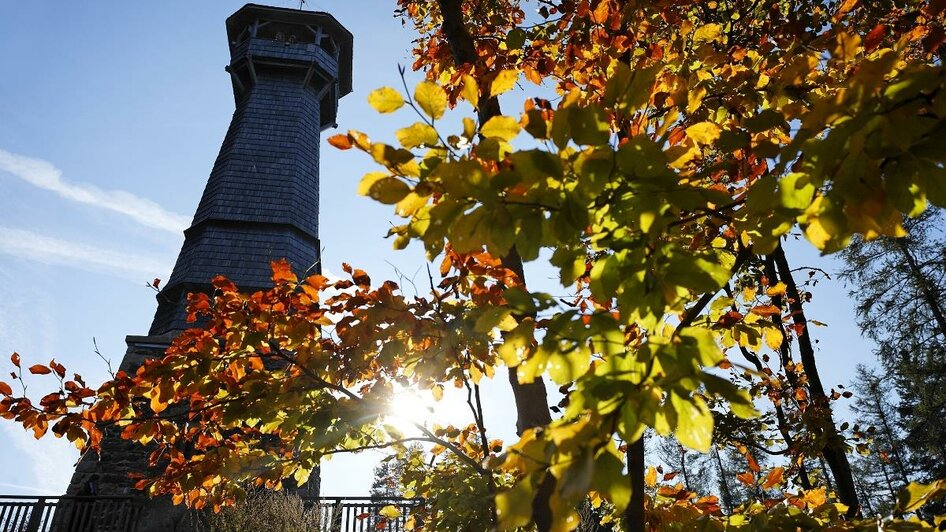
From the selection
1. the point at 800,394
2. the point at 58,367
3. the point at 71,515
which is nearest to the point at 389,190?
the point at 58,367

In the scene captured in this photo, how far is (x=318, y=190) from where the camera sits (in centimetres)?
1984

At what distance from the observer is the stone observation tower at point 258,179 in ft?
44.2

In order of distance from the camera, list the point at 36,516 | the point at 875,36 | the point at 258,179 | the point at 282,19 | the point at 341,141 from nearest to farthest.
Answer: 1. the point at 341,141
2. the point at 875,36
3. the point at 36,516
4. the point at 258,179
5. the point at 282,19

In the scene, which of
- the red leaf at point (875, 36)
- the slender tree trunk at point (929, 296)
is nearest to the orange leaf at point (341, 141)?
the red leaf at point (875, 36)

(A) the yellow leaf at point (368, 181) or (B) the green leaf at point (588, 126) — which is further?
(A) the yellow leaf at point (368, 181)

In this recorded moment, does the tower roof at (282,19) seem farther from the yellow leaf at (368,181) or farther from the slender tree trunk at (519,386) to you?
the yellow leaf at (368,181)

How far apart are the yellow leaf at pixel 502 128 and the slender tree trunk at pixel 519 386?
381 mm

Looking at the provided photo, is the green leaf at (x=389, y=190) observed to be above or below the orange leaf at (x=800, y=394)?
below

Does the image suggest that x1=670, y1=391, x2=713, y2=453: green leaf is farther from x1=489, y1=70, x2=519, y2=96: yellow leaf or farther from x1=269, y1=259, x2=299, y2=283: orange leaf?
x1=269, y1=259, x2=299, y2=283: orange leaf

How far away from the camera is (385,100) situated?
1061 millimetres

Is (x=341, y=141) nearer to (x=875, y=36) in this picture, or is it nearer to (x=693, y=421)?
(x=693, y=421)

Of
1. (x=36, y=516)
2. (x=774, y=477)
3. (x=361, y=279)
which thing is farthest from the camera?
(x=36, y=516)

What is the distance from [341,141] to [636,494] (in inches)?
63.1

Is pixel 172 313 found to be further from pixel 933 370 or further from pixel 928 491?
pixel 933 370
